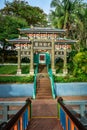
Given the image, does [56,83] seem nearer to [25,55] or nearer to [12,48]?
[25,55]

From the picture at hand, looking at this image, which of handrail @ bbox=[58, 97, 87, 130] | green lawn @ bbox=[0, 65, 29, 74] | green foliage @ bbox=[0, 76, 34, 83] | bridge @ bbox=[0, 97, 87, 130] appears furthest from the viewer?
green lawn @ bbox=[0, 65, 29, 74]

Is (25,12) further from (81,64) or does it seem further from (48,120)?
(48,120)

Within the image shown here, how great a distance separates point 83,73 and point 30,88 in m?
6.23

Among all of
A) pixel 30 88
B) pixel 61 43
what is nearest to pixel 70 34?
pixel 61 43

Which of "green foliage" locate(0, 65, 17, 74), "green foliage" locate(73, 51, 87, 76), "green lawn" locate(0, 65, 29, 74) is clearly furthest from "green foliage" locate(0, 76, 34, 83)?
"green foliage" locate(0, 65, 17, 74)

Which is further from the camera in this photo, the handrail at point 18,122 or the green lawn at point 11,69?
the green lawn at point 11,69

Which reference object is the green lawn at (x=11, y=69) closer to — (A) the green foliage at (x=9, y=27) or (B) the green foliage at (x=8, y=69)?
(B) the green foliage at (x=8, y=69)

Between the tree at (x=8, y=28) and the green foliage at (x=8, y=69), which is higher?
the tree at (x=8, y=28)

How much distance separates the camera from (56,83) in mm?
26672

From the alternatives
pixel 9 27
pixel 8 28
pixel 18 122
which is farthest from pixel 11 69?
pixel 18 122

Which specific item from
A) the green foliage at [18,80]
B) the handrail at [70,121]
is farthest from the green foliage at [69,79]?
the handrail at [70,121]

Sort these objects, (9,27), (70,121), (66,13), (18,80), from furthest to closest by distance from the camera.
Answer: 1. (9,27)
2. (66,13)
3. (18,80)
4. (70,121)

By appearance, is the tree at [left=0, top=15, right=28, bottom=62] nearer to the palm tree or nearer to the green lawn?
the green lawn

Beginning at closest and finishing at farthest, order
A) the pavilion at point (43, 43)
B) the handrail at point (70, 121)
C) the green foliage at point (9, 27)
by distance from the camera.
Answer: the handrail at point (70, 121) → the pavilion at point (43, 43) → the green foliage at point (9, 27)
